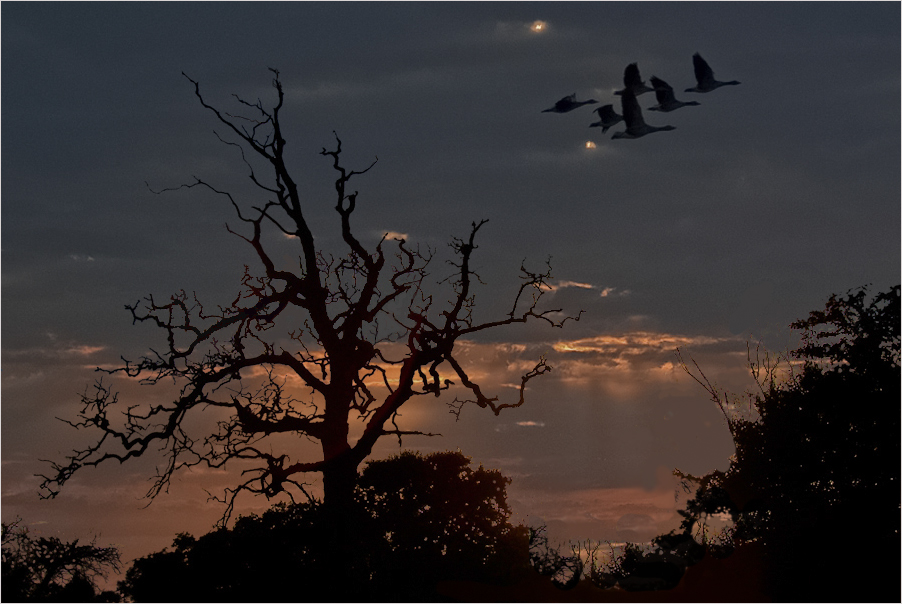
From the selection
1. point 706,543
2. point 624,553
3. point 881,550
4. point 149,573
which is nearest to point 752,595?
point 881,550

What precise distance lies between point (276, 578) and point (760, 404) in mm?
22329

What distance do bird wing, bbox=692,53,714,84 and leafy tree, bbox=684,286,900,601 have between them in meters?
17.2

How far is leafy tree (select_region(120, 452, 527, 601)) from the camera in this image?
25.2 meters

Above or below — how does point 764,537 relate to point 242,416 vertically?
below

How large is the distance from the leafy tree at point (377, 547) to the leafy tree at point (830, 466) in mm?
10366

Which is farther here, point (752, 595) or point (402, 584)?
point (752, 595)

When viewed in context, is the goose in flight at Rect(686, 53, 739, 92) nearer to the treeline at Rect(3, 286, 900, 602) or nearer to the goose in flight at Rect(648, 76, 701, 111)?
the goose in flight at Rect(648, 76, 701, 111)

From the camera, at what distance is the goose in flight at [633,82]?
20.5 metres

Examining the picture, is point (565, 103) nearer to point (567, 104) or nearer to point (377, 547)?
point (567, 104)

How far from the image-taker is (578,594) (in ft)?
87.9

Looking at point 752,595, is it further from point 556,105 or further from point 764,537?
point 556,105

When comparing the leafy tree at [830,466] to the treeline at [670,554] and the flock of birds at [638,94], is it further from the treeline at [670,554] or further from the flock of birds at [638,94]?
the flock of birds at [638,94]

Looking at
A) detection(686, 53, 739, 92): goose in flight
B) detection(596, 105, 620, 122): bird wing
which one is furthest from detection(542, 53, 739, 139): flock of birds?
detection(596, 105, 620, 122): bird wing

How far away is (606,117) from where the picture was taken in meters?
22.7
